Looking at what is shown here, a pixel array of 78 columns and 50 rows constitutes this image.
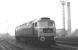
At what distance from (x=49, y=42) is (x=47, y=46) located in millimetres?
676

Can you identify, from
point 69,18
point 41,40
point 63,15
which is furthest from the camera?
point 69,18

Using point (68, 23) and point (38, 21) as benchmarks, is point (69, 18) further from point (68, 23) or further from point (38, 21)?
point (38, 21)

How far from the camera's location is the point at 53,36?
19.1 m

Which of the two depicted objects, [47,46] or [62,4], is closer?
[47,46]

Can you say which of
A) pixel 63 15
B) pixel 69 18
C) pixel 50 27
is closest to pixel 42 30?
pixel 50 27

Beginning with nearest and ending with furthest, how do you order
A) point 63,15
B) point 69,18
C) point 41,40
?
1. point 41,40
2. point 63,15
3. point 69,18

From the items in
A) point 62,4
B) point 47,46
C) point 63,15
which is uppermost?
point 62,4

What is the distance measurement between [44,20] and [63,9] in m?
81.3

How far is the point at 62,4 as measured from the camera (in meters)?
101

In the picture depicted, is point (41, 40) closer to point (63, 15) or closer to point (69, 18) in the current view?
point (63, 15)

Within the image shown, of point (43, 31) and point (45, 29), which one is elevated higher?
point (45, 29)

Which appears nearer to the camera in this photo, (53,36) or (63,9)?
(53,36)

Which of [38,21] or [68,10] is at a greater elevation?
[68,10]

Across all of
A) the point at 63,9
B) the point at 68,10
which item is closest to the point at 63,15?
the point at 63,9
